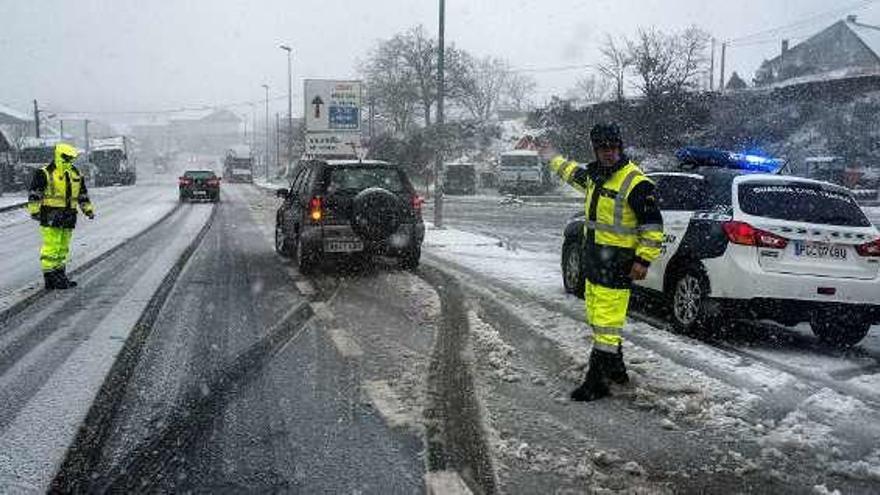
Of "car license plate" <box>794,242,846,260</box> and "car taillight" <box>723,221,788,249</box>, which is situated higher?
"car taillight" <box>723,221,788,249</box>

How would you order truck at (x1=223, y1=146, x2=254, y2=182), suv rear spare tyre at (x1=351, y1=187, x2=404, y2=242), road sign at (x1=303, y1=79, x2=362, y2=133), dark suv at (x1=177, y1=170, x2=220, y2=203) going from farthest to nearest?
truck at (x1=223, y1=146, x2=254, y2=182) < dark suv at (x1=177, y1=170, x2=220, y2=203) < road sign at (x1=303, y1=79, x2=362, y2=133) < suv rear spare tyre at (x1=351, y1=187, x2=404, y2=242)

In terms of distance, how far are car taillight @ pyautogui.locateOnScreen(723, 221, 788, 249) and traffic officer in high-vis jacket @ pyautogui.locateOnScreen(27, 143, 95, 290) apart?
295 inches

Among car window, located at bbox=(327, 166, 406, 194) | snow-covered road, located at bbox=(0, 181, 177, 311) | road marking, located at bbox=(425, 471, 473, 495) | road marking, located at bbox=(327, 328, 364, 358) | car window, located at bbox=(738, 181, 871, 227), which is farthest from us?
car window, located at bbox=(327, 166, 406, 194)

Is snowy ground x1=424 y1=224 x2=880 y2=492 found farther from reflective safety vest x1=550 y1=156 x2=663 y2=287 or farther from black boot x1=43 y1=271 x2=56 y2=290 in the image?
black boot x1=43 y1=271 x2=56 y2=290

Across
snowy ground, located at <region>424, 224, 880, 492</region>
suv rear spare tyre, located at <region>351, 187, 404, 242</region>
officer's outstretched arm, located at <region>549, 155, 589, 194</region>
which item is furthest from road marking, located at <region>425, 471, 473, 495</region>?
suv rear spare tyre, located at <region>351, 187, 404, 242</region>

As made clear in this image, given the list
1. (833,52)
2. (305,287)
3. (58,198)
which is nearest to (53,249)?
(58,198)

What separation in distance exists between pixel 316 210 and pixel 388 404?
618cm

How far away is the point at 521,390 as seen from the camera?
5488 mm

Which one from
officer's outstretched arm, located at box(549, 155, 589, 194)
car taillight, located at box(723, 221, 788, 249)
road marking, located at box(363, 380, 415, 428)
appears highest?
officer's outstretched arm, located at box(549, 155, 589, 194)

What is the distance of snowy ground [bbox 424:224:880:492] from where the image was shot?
4363 mm

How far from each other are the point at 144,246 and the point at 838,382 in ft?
41.5

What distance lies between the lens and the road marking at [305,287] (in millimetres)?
9562

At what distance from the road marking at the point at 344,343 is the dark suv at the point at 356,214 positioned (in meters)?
3.57

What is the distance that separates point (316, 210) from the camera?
35.8ft
